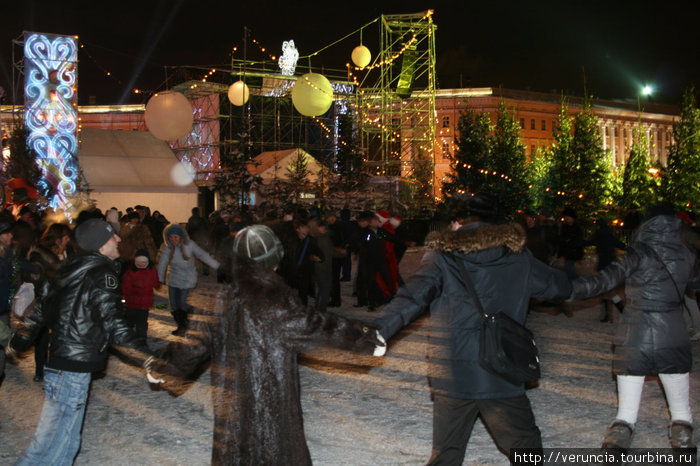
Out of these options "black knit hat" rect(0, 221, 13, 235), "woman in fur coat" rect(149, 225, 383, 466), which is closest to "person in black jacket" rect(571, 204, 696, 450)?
"woman in fur coat" rect(149, 225, 383, 466)

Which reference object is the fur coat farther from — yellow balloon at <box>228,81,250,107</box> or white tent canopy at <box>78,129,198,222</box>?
white tent canopy at <box>78,129,198,222</box>

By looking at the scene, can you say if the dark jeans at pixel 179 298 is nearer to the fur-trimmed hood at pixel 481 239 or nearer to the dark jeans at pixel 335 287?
the dark jeans at pixel 335 287

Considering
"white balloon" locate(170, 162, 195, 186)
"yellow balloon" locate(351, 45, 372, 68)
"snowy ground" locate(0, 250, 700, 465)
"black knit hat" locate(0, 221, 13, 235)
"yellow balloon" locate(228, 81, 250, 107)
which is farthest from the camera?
"white balloon" locate(170, 162, 195, 186)

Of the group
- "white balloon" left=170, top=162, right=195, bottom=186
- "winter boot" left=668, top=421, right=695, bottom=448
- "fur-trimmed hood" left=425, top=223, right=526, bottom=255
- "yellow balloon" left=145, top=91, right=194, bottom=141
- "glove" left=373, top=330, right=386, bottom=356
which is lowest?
"winter boot" left=668, top=421, right=695, bottom=448

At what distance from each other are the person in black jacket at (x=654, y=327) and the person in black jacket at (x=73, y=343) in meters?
3.13

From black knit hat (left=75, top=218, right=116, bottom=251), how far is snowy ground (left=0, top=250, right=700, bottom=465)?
1.81 metres

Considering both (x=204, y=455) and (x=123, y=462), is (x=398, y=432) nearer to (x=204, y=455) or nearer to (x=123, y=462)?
(x=204, y=455)

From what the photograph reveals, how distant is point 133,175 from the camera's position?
37.4 metres

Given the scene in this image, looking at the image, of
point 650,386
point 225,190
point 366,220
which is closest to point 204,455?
point 650,386

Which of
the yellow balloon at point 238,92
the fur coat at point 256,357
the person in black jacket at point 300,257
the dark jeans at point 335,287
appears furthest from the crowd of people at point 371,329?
the yellow balloon at point 238,92

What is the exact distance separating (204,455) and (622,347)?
124 inches

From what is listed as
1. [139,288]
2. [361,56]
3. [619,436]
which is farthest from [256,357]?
[361,56]

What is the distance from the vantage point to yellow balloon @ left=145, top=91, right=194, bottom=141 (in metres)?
13.8

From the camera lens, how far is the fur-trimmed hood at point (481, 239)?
142 inches
